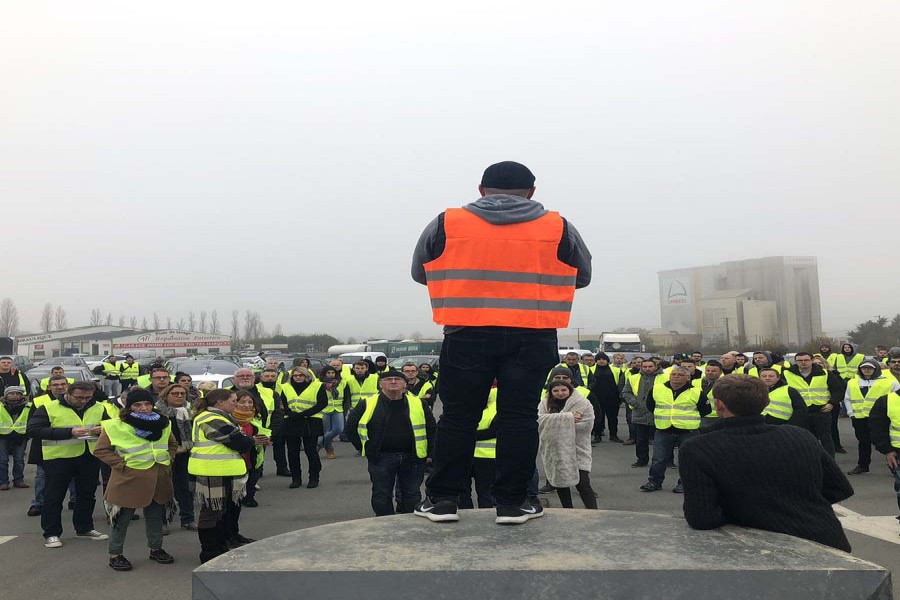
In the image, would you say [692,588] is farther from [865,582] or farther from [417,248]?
[417,248]

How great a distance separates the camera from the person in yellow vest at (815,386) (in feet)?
35.2

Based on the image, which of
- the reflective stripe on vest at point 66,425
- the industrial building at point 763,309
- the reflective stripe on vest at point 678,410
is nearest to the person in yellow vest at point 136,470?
the reflective stripe on vest at point 66,425

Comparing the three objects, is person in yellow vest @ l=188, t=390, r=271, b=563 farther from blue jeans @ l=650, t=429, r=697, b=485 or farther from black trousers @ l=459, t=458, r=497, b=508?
blue jeans @ l=650, t=429, r=697, b=485

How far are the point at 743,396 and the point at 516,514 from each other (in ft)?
3.63

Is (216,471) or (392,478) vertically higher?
(216,471)

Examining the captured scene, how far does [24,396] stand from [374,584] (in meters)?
9.99

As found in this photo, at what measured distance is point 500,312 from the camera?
10.3 feet

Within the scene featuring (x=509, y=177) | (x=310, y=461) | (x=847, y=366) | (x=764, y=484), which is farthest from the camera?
(x=847, y=366)

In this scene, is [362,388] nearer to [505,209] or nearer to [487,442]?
[487,442]

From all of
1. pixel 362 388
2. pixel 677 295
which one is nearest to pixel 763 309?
pixel 677 295

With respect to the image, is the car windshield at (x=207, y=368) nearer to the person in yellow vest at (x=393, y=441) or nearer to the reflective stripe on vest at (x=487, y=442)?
the person in yellow vest at (x=393, y=441)

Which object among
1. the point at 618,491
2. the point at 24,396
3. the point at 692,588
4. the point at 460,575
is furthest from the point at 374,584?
the point at 24,396

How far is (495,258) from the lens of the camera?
123 inches

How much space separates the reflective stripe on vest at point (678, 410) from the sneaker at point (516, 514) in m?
7.21
